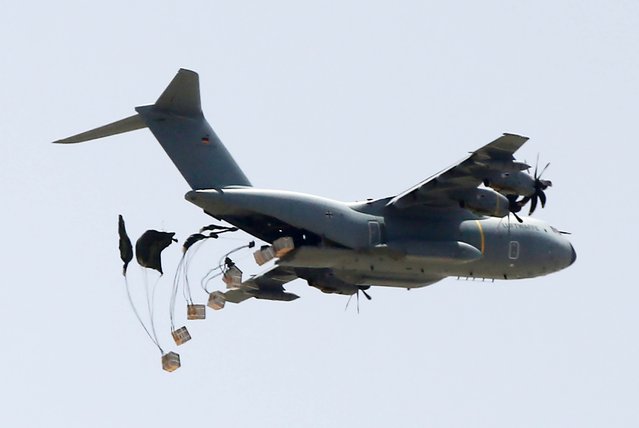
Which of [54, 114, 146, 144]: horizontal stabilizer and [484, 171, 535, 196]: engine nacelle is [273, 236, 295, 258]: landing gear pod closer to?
[54, 114, 146, 144]: horizontal stabilizer

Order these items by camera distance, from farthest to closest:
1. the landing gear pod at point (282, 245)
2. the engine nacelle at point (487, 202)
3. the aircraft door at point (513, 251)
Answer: the aircraft door at point (513, 251), the engine nacelle at point (487, 202), the landing gear pod at point (282, 245)

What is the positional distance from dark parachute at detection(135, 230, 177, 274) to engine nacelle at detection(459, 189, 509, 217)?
5684 millimetres

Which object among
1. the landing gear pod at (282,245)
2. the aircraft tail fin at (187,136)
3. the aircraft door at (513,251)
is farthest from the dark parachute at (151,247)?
the aircraft door at (513,251)

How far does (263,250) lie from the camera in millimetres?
31000

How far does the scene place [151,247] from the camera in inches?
1230

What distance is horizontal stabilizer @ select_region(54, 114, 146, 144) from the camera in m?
31.6

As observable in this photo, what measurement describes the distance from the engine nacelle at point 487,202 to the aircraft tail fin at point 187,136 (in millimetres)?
4457

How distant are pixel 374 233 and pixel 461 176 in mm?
1919

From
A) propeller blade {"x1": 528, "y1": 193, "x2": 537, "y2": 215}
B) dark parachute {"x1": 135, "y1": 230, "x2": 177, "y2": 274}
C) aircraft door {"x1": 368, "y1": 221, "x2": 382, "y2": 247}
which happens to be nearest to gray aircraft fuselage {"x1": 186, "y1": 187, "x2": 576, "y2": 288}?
aircraft door {"x1": 368, "y1": 221, "x2": 382, "y2": 247}

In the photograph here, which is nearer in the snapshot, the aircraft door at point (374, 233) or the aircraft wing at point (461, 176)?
the aircraft wing at point (461, 176)

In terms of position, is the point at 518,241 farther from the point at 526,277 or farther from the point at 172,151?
the point at 172,151

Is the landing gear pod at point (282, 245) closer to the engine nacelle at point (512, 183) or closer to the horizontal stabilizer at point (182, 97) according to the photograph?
the horizontal stabilizer at point (182, 97)

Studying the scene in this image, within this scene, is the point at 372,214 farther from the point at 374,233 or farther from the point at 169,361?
the point at 169,361

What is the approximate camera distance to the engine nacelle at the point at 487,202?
3234 cm
